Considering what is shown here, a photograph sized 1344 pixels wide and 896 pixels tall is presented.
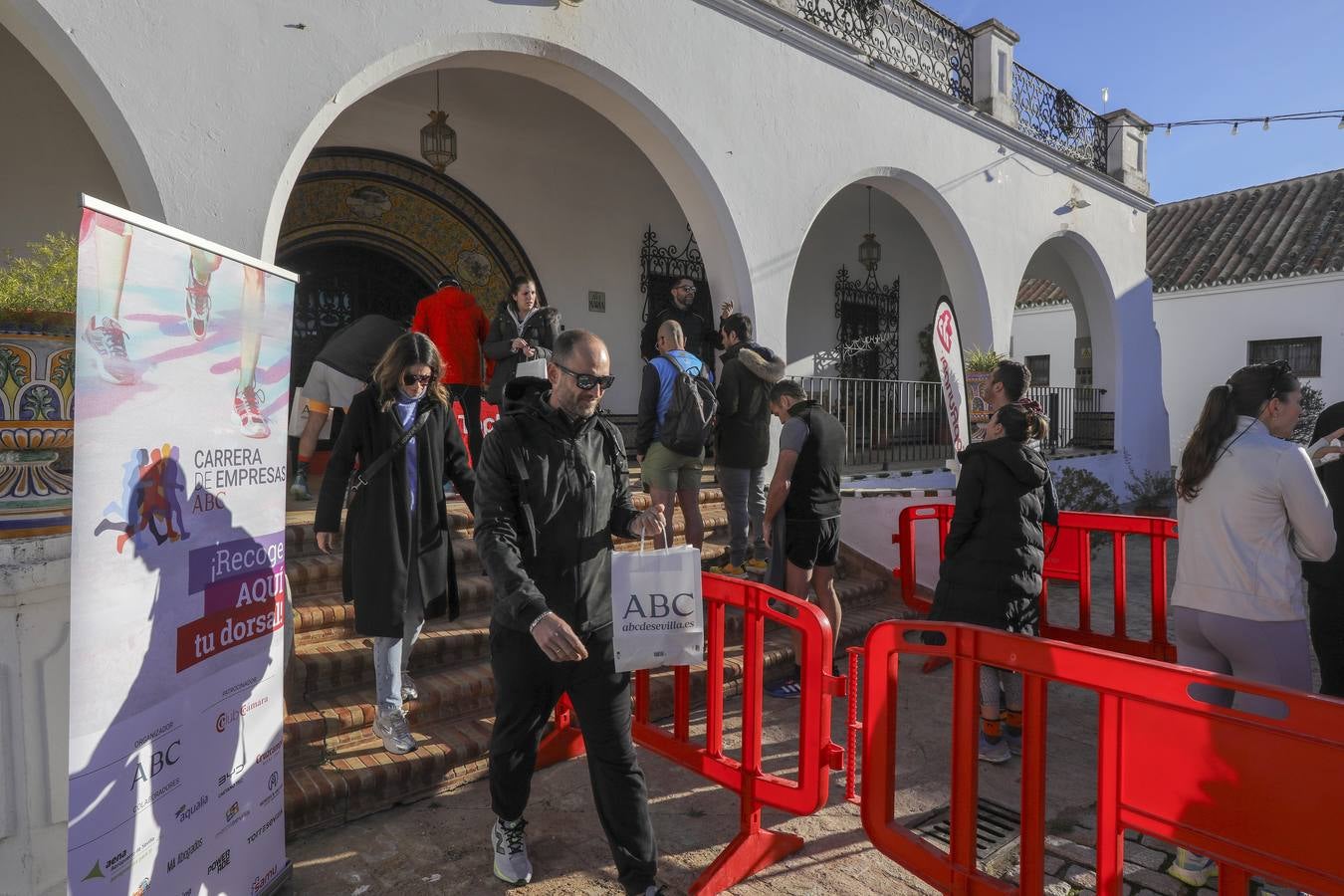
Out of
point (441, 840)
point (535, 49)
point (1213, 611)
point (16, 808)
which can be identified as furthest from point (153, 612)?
point (535, 49)

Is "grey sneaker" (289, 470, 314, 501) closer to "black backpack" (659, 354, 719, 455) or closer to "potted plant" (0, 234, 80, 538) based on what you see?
"black backpack" (659, 354, 719, 455)

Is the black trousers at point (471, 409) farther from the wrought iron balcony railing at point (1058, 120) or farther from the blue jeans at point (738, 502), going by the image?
the wrought iron balcony railing at point (1058, 120)

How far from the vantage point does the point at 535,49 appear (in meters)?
5.38

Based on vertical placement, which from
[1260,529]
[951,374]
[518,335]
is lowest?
[1260,529]

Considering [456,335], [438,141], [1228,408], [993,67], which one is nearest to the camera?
[1228,408]

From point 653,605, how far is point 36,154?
20.6 feet

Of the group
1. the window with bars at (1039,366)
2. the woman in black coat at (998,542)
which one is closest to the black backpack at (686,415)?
the woman in black coat at (998,542)

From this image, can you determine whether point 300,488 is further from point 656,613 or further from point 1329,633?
point 1329,633

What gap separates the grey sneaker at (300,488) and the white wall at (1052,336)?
1801 cm

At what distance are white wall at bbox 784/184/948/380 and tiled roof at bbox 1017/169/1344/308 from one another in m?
5.29

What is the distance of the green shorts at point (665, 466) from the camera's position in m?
4.90

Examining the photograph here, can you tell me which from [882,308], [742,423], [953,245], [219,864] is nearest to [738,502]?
[742,423]

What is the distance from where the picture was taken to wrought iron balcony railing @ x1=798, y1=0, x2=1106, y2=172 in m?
7.69

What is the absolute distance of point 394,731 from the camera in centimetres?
346
